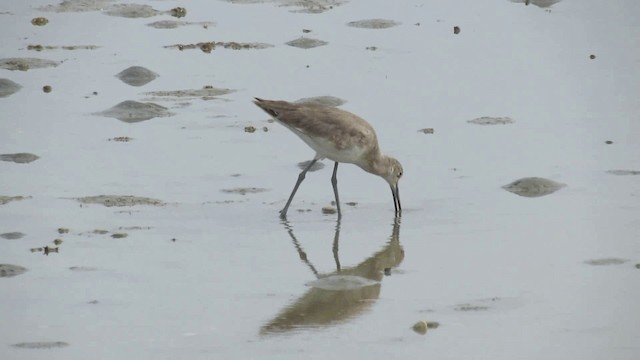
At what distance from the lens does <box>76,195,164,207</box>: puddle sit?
42.9ft

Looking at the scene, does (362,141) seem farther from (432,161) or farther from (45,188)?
(45,188)

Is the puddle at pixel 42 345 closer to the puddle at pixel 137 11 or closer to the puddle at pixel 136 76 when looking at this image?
the puddle at pixel 136 76

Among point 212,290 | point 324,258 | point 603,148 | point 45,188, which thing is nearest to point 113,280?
point 212,290

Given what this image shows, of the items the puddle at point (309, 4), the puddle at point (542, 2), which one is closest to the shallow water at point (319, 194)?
the puddle at point (309, 4)

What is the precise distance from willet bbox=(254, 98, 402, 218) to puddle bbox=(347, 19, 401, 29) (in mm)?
8205

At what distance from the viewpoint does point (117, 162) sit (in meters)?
14.5

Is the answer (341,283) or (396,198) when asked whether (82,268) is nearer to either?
(341,283)

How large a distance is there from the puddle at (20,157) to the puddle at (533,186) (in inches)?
183

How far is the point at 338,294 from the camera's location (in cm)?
1073

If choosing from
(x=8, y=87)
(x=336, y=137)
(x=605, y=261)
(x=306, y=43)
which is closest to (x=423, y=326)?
(x=605, y=261)

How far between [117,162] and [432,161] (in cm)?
311

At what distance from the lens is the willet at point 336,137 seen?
13234 mm

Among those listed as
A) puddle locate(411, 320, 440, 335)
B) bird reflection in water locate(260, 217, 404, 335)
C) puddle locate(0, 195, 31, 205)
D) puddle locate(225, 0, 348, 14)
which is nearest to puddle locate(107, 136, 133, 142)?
puddle locate(0, 195, 31, 205)

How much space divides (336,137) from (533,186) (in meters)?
1.95
